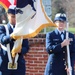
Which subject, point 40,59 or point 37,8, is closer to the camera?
point 37,8

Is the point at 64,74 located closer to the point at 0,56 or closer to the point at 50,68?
the point at 50,68

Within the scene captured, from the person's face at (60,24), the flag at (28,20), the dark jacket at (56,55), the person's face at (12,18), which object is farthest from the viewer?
the dark jacket at (56,55)

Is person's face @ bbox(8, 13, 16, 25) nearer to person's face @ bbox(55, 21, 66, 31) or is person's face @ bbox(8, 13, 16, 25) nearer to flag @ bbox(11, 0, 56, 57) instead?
flag @ bbox(11, 0, 56, 57)

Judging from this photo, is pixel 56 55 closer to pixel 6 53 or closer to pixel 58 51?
pixel 58 51

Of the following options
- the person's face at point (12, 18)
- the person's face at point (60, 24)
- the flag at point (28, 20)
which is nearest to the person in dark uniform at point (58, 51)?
the person's face at point (60, 24)

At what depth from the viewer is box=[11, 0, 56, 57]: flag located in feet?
19.6

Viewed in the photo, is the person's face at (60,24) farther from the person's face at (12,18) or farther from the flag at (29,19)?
the person's face at (12,18)

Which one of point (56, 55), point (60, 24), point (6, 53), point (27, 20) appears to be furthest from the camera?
point (56, 55)

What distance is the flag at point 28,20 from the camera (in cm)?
598

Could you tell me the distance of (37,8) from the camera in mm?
6211

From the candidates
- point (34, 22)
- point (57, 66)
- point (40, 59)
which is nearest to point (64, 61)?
point (57, 66)

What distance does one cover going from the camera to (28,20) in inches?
241

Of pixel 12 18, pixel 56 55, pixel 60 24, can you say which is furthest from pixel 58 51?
pixel 12 18

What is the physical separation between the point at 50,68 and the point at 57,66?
0.12 meters
